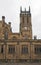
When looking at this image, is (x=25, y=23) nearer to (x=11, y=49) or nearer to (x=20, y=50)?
(x=20, y=50)

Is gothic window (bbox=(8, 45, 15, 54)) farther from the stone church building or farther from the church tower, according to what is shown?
the church tower

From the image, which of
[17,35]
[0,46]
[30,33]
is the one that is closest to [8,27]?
[17,35]

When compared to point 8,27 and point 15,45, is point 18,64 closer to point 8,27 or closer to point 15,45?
point 15,45

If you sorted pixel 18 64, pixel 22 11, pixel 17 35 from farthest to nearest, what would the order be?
1. pixel 22 11
2. pixel 17 35
3. pixel 18 64

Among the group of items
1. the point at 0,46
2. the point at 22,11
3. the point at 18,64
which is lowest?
the point at 18,64

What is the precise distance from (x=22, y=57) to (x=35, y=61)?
322cm

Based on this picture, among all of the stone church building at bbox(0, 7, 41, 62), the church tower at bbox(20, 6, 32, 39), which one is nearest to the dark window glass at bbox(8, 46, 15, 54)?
the stone church building at bbox(0, 7, 41, 62)

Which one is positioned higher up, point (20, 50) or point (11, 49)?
point (11, 49)

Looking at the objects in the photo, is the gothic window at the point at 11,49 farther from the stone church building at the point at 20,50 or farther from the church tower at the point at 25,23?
the church tower at the point at 25,23

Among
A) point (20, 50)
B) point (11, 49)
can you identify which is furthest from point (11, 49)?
point (20, 50)

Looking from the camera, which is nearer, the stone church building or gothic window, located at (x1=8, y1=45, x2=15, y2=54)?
→ the stone church building

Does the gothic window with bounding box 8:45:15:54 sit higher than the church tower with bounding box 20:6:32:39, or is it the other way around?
the church tower with bounding box 20:6:32:39

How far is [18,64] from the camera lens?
61125mm

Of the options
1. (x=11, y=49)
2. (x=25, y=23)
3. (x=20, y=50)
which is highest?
(x=25, y=23)
